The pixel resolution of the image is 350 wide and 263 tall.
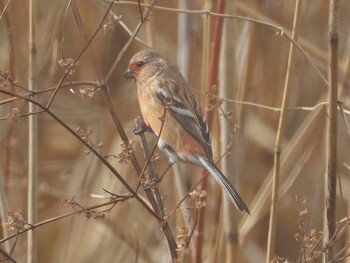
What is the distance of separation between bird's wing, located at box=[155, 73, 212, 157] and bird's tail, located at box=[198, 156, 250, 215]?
0.32ft

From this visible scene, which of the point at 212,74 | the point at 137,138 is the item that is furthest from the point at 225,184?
the point at 137,138

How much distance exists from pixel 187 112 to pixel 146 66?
0.90ft

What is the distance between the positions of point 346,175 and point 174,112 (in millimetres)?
1612

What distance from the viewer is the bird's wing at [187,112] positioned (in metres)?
2.36

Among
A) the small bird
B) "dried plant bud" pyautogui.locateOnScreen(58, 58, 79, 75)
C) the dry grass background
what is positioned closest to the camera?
"dried plant bud" pyautogui.locateOnScreen(58, 58, 79, 75)

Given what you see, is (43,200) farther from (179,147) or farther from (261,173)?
(179,147)

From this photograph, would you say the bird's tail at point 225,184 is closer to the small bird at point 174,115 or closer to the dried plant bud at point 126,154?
the small bird at point 174,115

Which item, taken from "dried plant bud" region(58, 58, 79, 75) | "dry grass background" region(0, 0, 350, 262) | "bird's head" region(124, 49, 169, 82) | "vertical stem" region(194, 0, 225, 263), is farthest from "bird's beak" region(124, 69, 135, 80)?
"dried plant bud" region(58, 58, 79, 75)

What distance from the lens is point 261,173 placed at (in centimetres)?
383

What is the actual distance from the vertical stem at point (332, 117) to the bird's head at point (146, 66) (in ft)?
2.97

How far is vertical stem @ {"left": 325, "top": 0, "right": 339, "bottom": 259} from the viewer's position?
63.8 inches

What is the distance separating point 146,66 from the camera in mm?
2553

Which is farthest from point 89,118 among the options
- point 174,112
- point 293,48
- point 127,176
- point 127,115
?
point 293,48

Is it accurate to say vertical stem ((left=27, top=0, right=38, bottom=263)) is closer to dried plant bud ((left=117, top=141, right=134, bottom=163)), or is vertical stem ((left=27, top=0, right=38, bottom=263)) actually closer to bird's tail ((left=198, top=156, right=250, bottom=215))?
bird's tail ((left=198, top=156, right=250, bottom=215))
